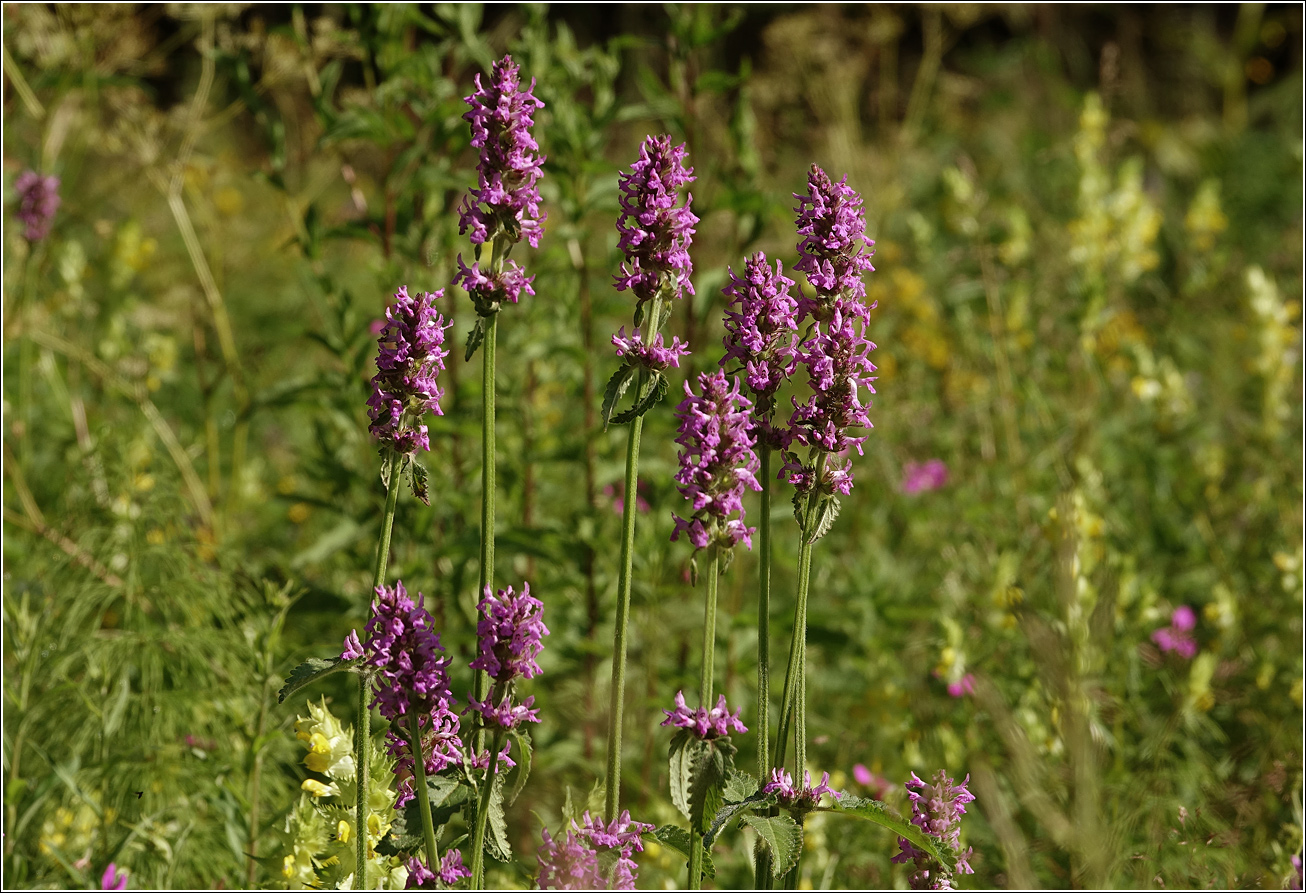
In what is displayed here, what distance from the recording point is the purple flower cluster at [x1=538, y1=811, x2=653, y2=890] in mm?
1332

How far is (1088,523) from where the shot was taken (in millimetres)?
2492

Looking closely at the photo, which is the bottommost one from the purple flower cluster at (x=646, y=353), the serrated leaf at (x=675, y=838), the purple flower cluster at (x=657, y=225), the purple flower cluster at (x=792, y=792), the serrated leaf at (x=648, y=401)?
the serrated leaf at (x=675, y=838)

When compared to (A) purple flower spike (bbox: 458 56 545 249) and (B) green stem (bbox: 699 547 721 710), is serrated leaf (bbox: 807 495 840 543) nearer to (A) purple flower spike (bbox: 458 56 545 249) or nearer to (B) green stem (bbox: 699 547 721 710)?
(B) green stem (bbox: 699 547 721 710)

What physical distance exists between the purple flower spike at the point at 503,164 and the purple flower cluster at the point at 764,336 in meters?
0.25

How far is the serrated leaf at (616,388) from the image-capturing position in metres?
1.20

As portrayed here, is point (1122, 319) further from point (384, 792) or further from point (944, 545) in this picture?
point (384, 792)

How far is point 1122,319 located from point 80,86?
3.66 metres

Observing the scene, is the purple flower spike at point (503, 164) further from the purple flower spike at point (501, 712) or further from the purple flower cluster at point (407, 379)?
the purple flower spike at point (501, 712)

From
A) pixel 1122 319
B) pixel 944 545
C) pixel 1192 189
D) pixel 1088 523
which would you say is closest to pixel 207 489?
pixel 944 545

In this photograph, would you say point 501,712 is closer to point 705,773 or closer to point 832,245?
point 705,773

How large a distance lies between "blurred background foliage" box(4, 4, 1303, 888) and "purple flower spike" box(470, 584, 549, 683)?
1.59 feet

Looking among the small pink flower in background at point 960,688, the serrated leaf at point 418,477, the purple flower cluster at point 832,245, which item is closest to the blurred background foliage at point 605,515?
the small pink flower in background at point 960,688

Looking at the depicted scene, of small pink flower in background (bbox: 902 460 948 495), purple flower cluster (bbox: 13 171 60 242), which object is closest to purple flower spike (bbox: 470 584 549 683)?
purple flower cluster (bbox: 13 171 60 242)

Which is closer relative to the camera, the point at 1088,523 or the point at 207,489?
the point at 1088,523
